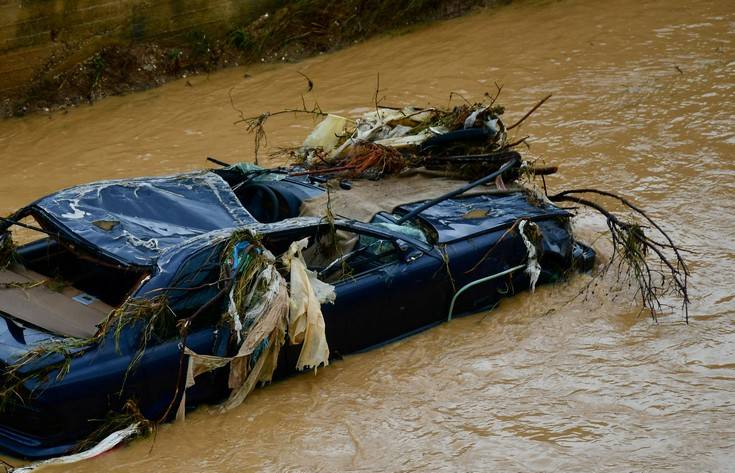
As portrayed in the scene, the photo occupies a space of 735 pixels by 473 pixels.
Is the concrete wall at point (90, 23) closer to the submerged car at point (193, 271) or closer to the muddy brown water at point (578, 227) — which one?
the muddy brown water at point (578, 227)

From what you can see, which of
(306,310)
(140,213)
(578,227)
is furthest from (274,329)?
(578,227)

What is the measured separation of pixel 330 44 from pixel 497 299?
7.82 metres

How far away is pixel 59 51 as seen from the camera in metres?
13.4

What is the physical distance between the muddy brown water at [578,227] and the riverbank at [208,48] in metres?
0.30

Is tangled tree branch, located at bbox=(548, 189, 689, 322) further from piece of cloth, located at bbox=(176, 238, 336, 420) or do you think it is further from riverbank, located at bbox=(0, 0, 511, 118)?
riverbank, located at bbox=(0, 0, 511, 118)

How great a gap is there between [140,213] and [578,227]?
4.08 meters

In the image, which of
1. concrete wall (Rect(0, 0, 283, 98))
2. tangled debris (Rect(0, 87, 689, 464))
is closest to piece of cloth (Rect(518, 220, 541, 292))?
tangled debris (Rect(0, 87, 689, 464))

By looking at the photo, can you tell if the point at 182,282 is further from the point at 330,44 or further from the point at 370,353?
the point at 330,44

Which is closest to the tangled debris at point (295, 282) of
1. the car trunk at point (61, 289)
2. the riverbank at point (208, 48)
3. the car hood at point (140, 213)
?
the car trunk at point (61, 289)

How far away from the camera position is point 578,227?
8.97m

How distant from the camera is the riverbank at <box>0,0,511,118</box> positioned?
13.4 metres

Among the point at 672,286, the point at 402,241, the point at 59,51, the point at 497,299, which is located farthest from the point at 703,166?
the point at 59,51

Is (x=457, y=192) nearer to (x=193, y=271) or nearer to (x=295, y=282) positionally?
(x=295, y=282)

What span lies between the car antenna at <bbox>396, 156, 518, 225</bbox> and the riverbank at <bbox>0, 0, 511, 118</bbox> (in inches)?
271
